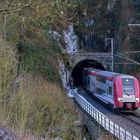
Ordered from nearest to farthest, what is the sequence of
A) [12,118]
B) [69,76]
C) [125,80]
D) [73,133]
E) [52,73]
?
[12,118]
[73,133]
[125,80]
[52,73]
[69,76]

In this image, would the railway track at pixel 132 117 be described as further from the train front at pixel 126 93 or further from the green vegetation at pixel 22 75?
the green vegetation at pixel 22 75

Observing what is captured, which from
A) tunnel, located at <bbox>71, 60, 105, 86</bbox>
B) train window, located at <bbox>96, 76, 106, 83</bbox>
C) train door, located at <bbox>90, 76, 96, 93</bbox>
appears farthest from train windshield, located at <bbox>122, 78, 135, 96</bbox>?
tunnel, located at <bbox>71, 60, 105, 86</bbox>

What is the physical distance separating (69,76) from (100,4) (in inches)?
441

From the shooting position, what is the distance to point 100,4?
51.0 meters

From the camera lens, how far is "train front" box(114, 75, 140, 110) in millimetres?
25328

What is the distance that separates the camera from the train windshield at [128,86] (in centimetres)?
2586

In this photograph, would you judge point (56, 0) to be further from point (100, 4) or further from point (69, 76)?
point (100, 4)

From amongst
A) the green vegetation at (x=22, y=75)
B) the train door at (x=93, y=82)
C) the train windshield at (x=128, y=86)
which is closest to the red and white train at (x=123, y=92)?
the train windshield at (x=128, y=86)

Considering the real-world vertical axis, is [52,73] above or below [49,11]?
below

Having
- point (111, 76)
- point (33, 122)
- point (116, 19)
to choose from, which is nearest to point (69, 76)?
point (116, 19)

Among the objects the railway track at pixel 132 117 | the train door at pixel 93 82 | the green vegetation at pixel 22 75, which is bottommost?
the railway track at pixel 132 117

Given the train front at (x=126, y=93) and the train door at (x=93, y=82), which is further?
the train door at (x=93, y=82)

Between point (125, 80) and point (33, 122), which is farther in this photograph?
point (125, 80)

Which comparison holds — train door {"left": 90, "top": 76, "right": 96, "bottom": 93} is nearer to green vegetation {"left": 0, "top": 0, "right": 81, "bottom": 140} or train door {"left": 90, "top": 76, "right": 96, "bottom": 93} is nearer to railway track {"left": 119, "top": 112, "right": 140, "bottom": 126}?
railway track {"left": 119, "top": 112, "right": 140, "bottom": 126}
